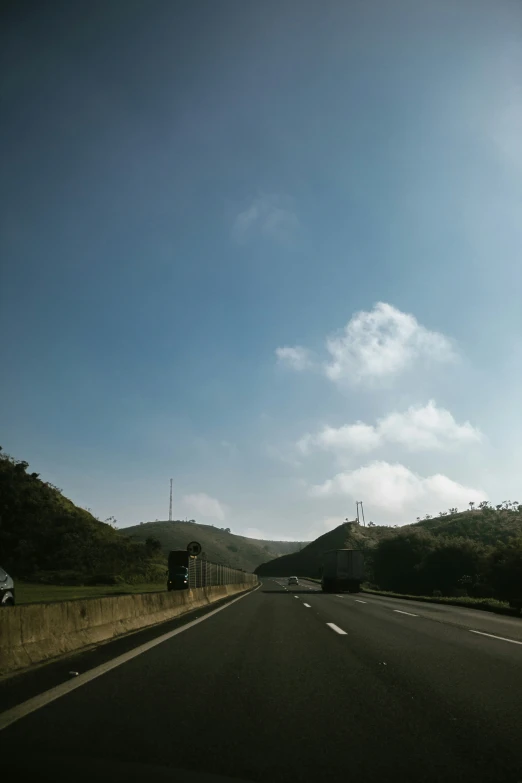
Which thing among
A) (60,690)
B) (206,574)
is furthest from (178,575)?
(60,690)

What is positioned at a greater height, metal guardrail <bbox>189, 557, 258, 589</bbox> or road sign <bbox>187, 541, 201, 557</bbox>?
road sign <bbox>187, 541, 201, 557</bbox>

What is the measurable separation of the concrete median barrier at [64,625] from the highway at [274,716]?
1.20 ft

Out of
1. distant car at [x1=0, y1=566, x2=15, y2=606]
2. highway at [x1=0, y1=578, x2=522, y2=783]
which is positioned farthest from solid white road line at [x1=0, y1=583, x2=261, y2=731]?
distant car at [x1=0, y1=566, x2=15, y2=606]

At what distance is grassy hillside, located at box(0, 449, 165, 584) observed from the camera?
64188mm

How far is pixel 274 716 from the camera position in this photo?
550 cm

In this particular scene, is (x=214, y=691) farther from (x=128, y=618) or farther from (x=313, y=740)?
(x=128, y=618)

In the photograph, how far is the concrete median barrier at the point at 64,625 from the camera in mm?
7418

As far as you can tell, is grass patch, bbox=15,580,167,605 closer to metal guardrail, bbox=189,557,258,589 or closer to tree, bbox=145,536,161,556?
metal guardrail, bbox=189,557,258,589

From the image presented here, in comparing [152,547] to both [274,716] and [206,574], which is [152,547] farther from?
[274,716]

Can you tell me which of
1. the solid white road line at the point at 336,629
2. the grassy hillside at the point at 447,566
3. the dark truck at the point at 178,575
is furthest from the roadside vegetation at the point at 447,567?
the solid white road line at the point at 336,629

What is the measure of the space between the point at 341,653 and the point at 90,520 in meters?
93.2

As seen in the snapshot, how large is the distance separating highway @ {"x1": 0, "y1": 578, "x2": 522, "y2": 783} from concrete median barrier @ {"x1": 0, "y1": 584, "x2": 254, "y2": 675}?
367 millimetres

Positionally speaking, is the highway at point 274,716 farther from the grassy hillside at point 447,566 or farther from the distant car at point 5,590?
the grassy hillside at point 447,566

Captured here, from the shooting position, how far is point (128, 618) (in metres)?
13.4
